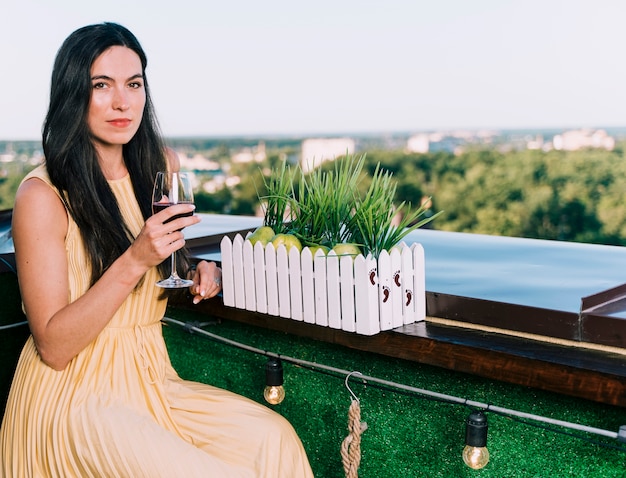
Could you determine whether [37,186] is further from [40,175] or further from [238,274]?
[238,274]

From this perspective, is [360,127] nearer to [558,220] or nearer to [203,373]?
[558,220]

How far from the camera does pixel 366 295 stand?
5.90 feet

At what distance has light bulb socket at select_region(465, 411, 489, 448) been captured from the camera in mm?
1738

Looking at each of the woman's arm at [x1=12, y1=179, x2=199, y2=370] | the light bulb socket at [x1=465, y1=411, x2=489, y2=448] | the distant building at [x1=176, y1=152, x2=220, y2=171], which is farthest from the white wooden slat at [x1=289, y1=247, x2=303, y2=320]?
the distant building at [x1=176, y1=152, x2=220, y2=171]

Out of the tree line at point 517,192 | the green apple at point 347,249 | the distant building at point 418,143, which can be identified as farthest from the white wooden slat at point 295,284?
the distant building at point 418,143

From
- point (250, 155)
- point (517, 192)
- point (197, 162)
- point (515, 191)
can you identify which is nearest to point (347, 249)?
point (517, 192)

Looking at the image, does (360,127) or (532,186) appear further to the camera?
(360,127)

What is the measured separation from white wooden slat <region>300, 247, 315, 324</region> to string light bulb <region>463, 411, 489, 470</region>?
444 mm

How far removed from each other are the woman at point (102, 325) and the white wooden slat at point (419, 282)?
41 cm

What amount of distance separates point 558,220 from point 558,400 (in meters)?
34.4

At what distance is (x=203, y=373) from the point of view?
2.67 metres

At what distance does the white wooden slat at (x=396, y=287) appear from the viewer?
184cm

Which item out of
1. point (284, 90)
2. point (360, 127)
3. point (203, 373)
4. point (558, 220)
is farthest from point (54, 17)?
point (203, 373)

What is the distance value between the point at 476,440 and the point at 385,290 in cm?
38
